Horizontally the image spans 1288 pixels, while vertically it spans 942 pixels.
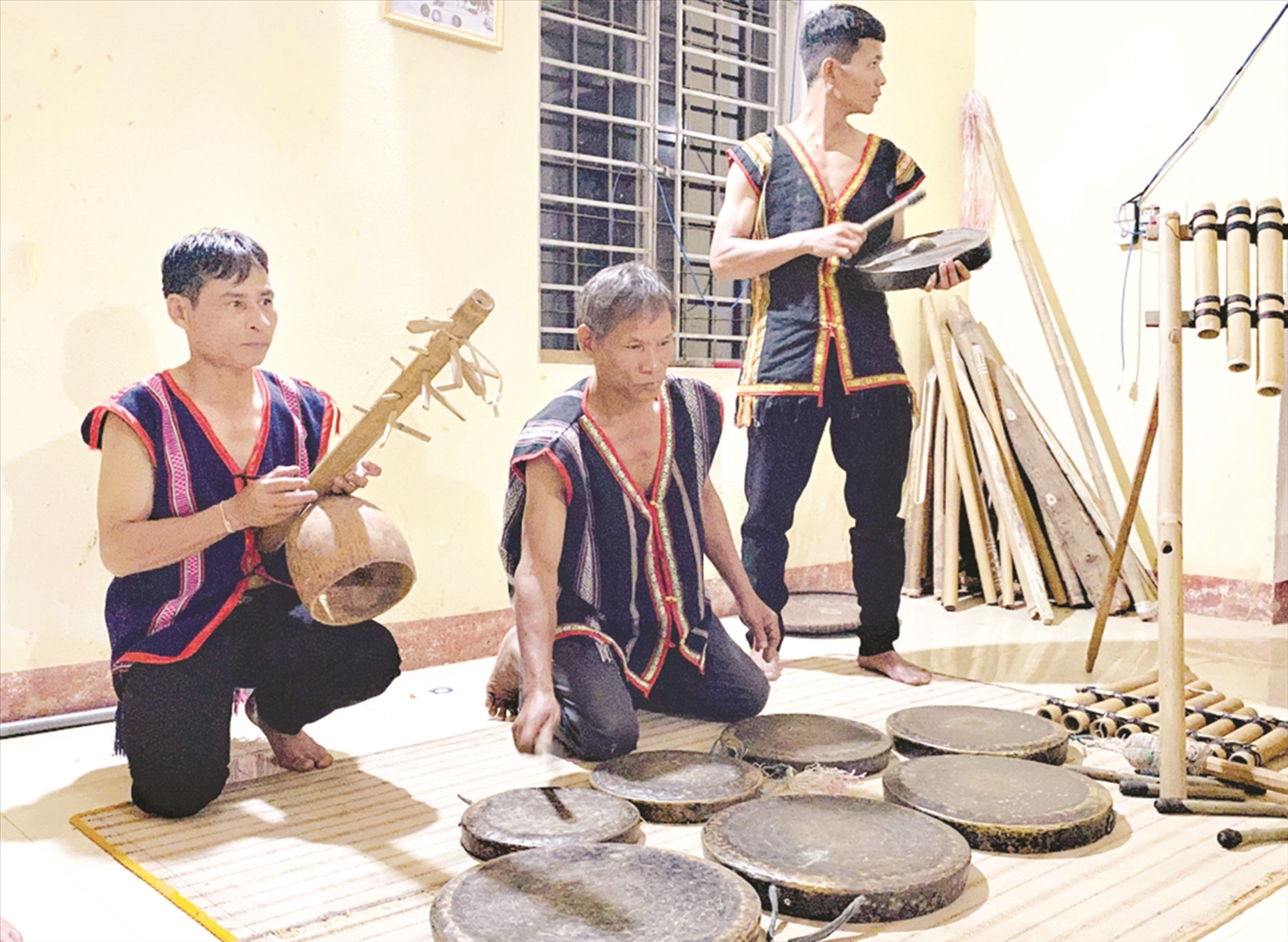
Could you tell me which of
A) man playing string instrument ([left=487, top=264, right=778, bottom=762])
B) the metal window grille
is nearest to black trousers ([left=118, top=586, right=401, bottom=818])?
man playing string instrument ([left=487, top=264, right=778, bottom=762])

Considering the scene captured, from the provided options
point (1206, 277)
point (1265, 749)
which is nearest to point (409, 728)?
point (1265, 749)

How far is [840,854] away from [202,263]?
168cm

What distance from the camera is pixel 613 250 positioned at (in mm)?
4172

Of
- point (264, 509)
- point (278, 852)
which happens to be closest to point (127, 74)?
point (264, 509)

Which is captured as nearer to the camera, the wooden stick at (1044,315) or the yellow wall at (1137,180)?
the yellow wall at (1137,180)

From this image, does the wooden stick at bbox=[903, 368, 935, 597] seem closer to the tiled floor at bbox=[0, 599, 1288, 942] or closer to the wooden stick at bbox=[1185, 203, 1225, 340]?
the tiled floor at bbox=[0, 599, 1288, 942]

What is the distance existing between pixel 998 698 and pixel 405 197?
2.32 m

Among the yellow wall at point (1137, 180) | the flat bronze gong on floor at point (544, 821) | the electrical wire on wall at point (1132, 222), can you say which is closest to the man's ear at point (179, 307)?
the flat bronze gong on floor at point (544, 821)

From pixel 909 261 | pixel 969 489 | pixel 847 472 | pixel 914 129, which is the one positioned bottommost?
pixel 969 489

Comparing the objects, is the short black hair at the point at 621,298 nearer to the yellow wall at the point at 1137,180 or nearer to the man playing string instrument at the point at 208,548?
the man playing string instrument at the point at 208,548

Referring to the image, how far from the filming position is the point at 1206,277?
2.20 meters

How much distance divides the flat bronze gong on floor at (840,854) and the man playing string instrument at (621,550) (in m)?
0.53

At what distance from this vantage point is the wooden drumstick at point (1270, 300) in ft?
6.85

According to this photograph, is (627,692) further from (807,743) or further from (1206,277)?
(1206,277)
